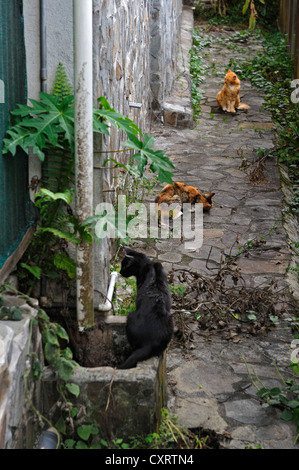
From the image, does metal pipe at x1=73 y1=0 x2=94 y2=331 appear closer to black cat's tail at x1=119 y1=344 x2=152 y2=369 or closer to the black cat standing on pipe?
the black cat standing on pipe

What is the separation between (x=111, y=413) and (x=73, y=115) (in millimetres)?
1618

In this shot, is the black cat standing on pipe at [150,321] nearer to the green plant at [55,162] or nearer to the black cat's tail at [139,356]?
the black cat's tail at [139,356]

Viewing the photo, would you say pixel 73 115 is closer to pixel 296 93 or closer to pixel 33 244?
pixel 33 244

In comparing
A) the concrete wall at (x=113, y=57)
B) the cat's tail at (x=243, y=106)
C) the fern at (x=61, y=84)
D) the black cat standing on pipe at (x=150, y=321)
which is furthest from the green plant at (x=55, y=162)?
the cat's tail at (x=243, y=106)

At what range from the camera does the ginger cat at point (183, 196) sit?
675 cm

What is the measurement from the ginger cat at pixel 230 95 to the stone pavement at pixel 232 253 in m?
0.13

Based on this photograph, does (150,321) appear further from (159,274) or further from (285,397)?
(285,397)

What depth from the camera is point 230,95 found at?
34.1 feet

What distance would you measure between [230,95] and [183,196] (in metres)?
4.12

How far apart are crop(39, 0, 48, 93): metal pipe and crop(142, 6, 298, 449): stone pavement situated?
203 cm

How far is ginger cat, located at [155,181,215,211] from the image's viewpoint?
675 cm

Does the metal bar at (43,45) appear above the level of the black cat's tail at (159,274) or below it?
above

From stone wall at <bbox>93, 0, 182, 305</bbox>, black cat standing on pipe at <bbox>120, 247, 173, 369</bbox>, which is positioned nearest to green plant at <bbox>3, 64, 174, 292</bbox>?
stone wall at <bbox>93, 0, 182, 305</bbox>
